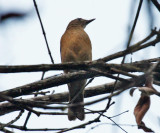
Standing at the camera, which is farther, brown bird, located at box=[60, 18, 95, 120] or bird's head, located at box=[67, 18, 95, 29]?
bird's head, located at box=[67, 18, 95, 29]

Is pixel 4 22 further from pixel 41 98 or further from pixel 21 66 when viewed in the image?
pixel 41 98

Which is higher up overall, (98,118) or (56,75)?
(56,75)

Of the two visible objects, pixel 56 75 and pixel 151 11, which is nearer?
pixel 151 11

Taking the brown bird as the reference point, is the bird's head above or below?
above

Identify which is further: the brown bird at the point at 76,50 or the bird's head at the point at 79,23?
the bird's head at the point at 79,23

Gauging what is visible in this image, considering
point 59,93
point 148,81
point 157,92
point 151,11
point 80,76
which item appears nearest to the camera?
point 151,11

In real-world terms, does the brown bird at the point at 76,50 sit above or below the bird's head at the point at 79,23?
below

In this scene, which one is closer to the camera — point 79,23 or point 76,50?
point 76,50

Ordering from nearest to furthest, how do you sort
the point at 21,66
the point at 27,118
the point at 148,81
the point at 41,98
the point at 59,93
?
the point at 148,81, the point at 21,66, the point at 27,118, the point at 41,98, the point at 59,93

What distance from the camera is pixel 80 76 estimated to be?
3.91m

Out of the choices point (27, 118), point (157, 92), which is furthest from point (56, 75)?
point (157, 92)

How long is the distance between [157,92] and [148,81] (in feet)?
0.75

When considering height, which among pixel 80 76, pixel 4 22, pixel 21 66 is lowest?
pixel 80 76

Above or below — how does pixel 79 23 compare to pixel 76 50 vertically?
above
